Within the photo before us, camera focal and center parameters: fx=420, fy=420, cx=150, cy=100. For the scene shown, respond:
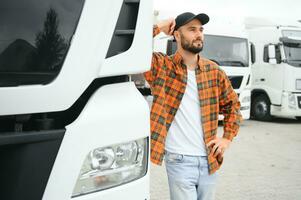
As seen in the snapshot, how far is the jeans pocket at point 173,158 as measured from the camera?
107 inches

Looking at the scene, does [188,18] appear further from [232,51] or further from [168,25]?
[232,51]

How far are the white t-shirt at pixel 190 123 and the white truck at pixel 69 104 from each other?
0.84 meters

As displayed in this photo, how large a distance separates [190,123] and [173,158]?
256mm

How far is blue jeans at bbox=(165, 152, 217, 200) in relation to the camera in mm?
2684

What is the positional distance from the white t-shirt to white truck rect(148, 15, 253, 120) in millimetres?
8183

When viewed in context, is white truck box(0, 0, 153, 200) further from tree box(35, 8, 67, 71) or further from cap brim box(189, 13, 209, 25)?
cap brim box(189, 13, 209, 25)

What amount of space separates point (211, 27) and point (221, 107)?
28.0ft

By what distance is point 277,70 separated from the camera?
12.5 metres

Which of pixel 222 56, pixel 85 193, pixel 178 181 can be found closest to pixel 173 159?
pixel 178 181

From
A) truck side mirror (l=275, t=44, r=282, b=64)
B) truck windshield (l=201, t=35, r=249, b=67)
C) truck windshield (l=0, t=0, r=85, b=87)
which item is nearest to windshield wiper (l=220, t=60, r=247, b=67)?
truck windshield (l=201, t=35, r=249, b=67)

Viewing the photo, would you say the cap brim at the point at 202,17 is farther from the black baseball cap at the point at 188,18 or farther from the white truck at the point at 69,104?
the white truck at the point at 69,104

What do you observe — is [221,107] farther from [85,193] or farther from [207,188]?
[85,193]

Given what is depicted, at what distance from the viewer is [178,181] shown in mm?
2699

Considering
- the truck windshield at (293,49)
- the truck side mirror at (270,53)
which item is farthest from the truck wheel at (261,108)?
the truck windshield at (293,49)
